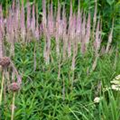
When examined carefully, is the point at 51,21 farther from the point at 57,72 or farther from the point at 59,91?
the point at 59,91

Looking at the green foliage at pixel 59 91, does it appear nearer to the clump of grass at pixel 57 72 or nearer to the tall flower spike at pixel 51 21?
the clump of grass at pixel 57 72

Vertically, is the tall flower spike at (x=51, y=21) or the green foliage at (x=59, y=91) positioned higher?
the tall flower spike at (x=51, y=21)

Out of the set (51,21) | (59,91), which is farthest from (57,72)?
(51,21)

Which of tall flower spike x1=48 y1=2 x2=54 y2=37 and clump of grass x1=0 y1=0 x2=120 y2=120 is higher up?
tall flower spike x1=48 y1=2 x2=54 y2=37

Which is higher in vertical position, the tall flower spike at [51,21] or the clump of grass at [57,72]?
the tall flower spike at [51,21]

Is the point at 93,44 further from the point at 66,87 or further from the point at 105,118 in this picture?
the point at 105,118

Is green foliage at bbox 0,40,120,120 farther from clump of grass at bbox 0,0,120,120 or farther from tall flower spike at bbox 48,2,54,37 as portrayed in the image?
tall flower spike at bbox 48,2,54,37

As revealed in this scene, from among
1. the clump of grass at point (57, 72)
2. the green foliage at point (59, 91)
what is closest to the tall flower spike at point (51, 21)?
the clump of grass at point (57, 72)

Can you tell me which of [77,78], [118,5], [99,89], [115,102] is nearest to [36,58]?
[77,78]

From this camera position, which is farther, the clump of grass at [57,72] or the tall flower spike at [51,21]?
the tall flower spike at [51,21]

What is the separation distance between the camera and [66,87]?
3012mm

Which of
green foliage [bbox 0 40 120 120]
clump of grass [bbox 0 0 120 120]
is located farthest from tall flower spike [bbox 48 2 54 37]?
green foliage [bbox 0 40 120 120]

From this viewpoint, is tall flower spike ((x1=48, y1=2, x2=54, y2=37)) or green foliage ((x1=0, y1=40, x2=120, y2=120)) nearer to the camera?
green foliage ((x1=0, y1=40, x2=120, y2=120))

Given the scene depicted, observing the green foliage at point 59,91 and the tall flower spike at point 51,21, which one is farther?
the tall flower spike at point 51,21
